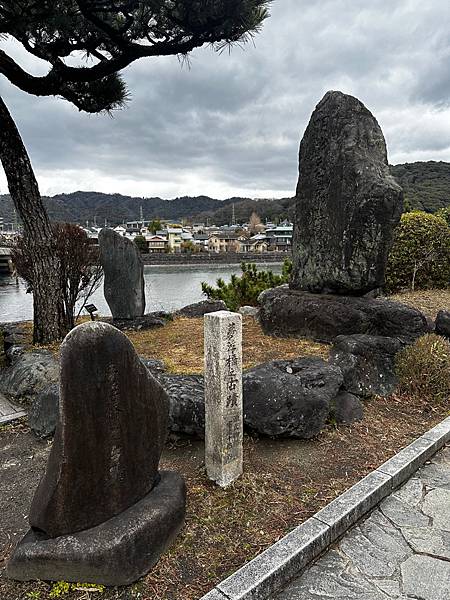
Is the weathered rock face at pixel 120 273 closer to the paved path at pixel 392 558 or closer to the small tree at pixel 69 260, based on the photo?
the small tree at pixel 69 260

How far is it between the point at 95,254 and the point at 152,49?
3104 mm

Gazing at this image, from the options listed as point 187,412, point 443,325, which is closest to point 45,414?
point 187,412

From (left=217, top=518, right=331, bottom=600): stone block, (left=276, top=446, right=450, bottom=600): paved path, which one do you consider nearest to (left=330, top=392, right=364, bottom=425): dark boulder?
(left=276, top=446, right=450, bottom=600): paved path

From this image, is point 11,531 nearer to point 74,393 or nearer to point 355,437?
point 74,393

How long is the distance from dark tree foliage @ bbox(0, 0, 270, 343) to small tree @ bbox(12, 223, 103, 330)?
146 mm

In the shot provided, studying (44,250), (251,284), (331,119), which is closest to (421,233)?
(251,284)

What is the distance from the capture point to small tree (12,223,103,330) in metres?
6.54

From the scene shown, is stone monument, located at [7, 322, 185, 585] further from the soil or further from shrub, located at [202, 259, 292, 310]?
shrub, located at [202, 259, 292, 310]

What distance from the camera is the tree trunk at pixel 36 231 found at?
610 cm

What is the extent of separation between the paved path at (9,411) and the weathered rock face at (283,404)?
7.65ft

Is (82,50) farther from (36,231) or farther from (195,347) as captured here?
(195,347)

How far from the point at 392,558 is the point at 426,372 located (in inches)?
105

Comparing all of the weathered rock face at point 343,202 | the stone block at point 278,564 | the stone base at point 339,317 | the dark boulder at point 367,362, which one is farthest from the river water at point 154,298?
the stone block at point 278,564

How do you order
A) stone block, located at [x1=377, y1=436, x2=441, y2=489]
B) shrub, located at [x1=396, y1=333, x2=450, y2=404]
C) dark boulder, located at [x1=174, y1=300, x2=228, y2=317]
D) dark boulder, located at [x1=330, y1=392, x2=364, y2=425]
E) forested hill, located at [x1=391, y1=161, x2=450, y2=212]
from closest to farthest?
1. stone block, located at [x1=377, y1=436, x2=441, y2=489]
2. dark boulder, located at [x1=330, y1=392, x2=364, y2=425]
3. shrub, located at [x1=396, y1=333, x2=450, y2=404]
4. dark boulder, located at [x1=174, y1=300, x2=228, y2=317]
5. forested hill, located at [x1=391, y1=161, x2=450, y2=212]
